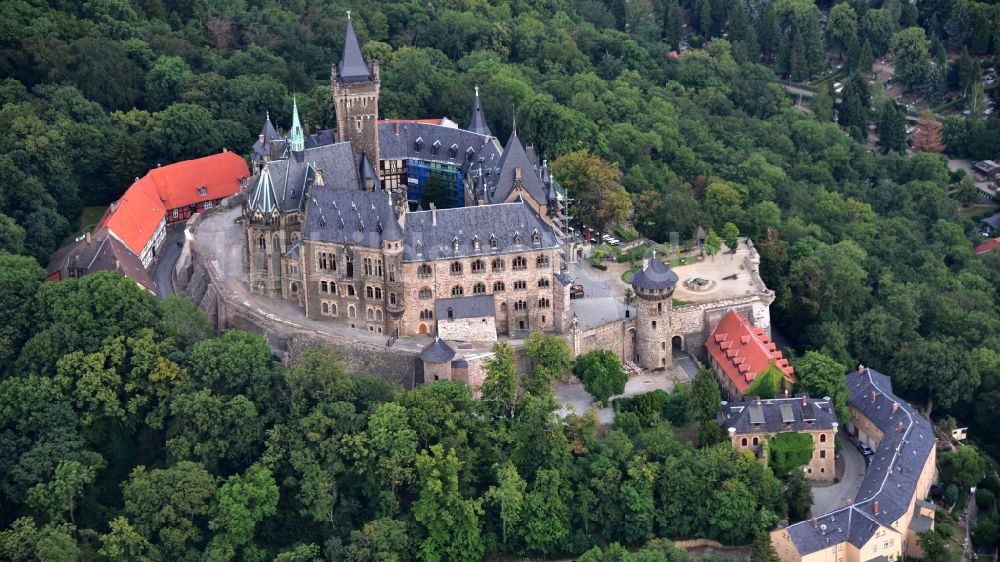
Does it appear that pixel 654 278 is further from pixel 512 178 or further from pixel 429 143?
pixel 429 143

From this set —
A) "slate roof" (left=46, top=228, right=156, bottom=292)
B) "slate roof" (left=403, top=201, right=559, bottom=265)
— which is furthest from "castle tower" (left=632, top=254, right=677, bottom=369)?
"slate roof" (left=46, top=228, right=156, bottom=292)

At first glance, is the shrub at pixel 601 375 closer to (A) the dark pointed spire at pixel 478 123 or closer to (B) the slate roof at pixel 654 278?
(B) the slate roof at pixel 654 278

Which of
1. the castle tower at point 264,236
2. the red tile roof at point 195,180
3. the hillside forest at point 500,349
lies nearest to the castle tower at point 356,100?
the castle tower at point 264,236

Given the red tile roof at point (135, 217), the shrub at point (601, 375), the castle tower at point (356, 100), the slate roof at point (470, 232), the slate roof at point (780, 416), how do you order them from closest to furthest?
the slate roof at point (780, 416) < the shrub at point (601, 375) < the slate roof at point (470, 232) < the castle tower at point (356, 100) < the red tile roof at point (135, 217)

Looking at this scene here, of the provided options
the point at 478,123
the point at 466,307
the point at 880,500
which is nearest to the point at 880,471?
the point at 880,500

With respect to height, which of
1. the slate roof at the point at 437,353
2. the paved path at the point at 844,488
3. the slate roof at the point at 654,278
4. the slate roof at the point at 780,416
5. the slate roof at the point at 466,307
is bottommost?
the paved path at the point at 844,488

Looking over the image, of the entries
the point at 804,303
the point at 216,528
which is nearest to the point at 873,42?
the point at 804,303

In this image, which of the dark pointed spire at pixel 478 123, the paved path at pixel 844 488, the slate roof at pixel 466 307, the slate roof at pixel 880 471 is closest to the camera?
the slate roof at pixel 880 471
